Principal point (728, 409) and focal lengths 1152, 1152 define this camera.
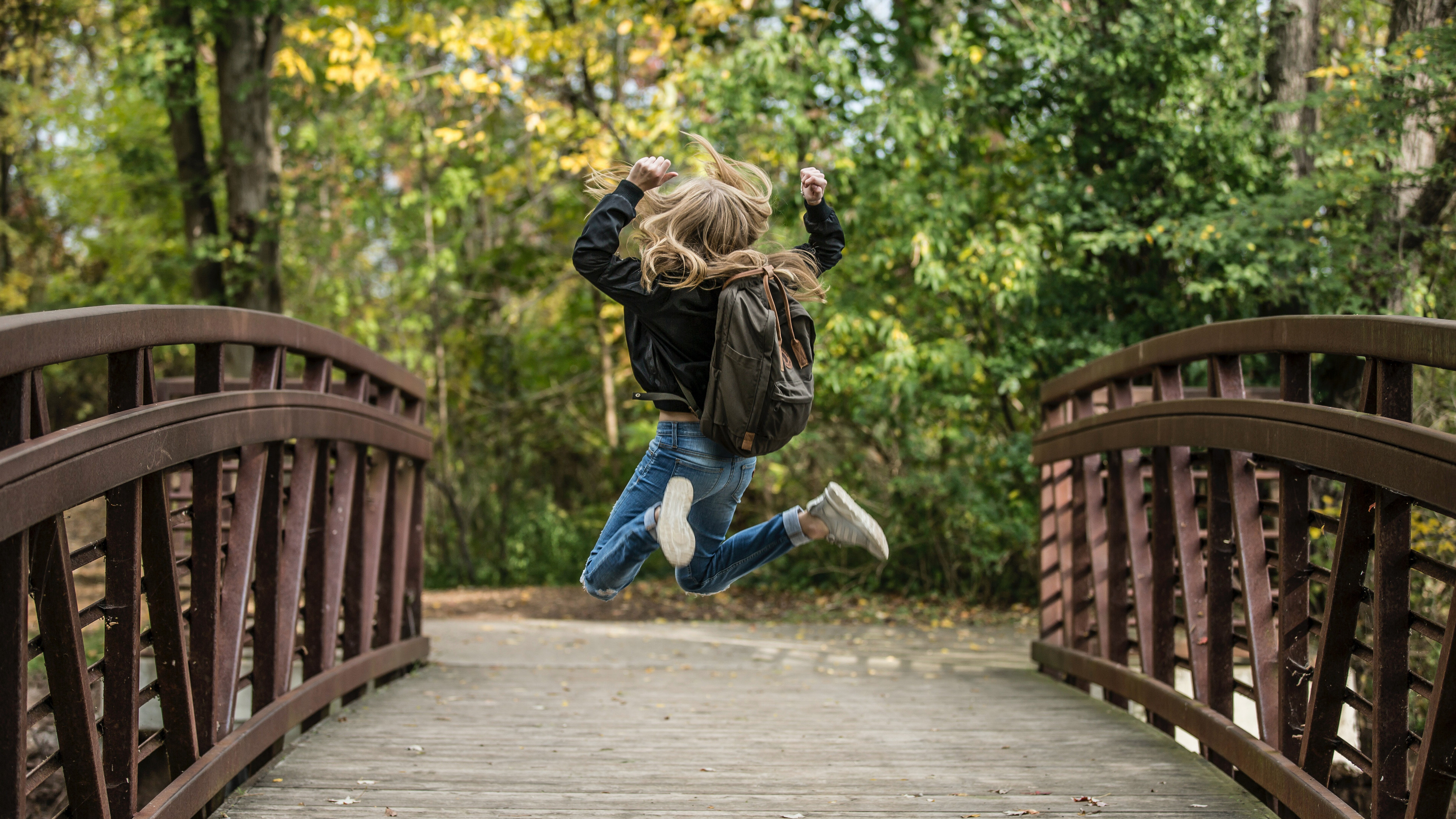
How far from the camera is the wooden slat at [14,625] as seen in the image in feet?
7.32

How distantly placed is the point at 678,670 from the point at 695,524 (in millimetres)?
2991

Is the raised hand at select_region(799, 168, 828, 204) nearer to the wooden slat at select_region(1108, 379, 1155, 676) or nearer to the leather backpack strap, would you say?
the leather backpack strap

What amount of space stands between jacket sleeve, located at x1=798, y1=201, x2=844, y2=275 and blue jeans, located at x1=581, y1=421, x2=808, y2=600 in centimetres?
69

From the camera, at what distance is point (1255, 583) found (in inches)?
144

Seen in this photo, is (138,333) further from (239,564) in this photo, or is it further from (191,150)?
(191,150)

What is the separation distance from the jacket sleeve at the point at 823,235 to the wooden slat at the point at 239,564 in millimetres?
1812

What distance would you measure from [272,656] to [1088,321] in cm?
667

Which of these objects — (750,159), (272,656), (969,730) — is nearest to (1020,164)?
(750,159)

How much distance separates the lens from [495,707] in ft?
16.6

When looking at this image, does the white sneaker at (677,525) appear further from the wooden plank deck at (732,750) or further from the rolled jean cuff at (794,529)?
the wooden plank deck at (732,750)

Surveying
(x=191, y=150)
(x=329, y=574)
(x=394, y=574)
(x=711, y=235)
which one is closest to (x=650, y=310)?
(x=711, y=235)

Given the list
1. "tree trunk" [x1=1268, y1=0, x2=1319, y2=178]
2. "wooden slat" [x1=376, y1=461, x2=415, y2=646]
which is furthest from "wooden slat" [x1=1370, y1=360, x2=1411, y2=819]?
"tree trunk" [x1=1268, y1=0, x2=1319, y2=178]

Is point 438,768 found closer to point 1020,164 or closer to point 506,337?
point 1020,164

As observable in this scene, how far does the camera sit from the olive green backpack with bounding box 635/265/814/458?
3244 millimetres
